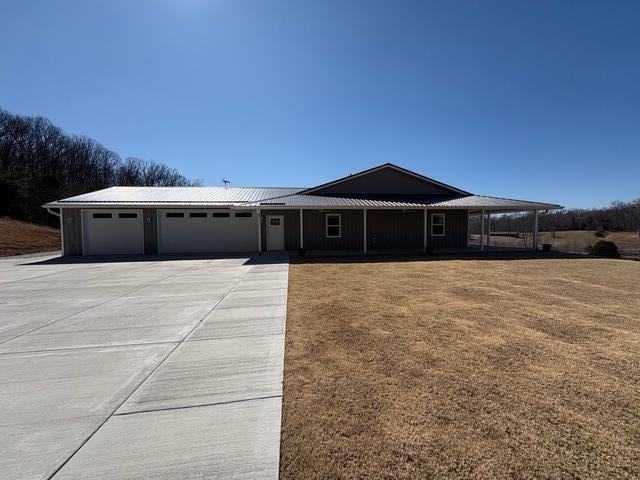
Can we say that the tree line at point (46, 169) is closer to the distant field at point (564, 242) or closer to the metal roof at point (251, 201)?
the metal roof at point (251, 201)

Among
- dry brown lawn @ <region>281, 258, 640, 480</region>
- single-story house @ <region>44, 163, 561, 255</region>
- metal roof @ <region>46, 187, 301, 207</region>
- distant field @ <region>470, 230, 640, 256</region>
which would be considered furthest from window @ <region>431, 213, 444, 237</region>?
dry brown lawn @ <region>281, 258, 640, 480</region>

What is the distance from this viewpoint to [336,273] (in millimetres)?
9531

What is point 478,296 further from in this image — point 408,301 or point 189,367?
point 189,367

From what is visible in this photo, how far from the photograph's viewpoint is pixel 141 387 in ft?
9.59

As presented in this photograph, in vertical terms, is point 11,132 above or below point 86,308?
above

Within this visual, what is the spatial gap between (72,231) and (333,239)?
43.7ft

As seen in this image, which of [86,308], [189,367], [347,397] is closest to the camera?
[347,397]

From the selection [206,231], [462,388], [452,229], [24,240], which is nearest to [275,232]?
[206,231]

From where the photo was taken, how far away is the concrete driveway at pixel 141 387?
201 centimetres

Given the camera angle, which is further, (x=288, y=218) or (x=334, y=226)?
(x=334, y=226)

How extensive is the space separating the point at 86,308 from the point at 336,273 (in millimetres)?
6184

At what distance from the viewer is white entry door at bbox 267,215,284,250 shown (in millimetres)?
16422

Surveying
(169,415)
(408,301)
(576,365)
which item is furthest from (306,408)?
(408,301)

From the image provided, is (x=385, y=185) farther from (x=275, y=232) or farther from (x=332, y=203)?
(x=275, y=232)
